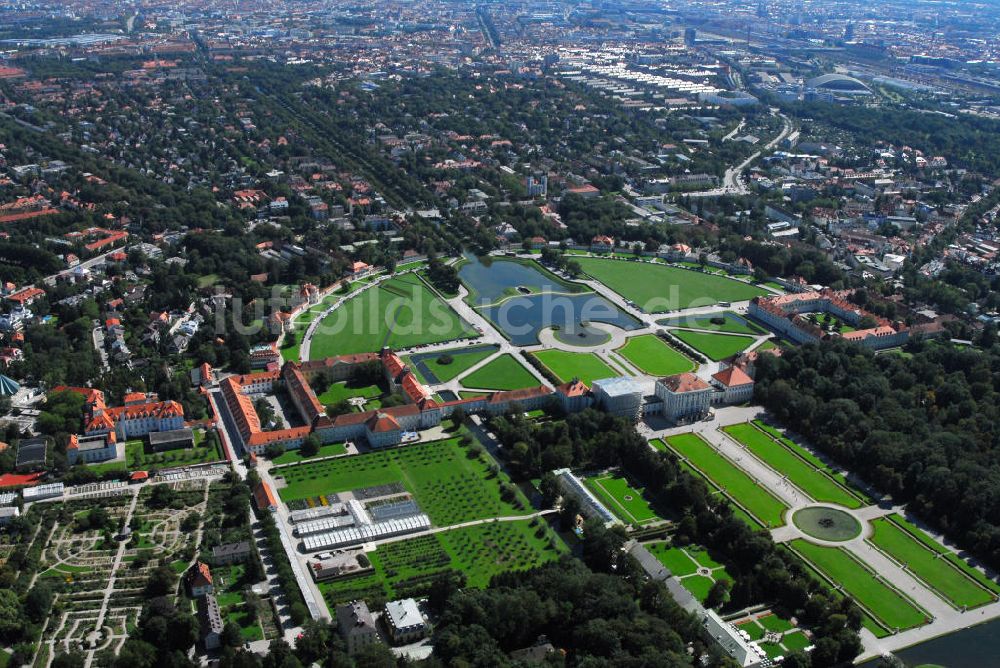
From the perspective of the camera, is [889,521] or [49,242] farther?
[49,242]

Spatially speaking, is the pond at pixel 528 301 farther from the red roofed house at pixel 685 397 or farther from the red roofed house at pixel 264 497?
the red roofed house at pixel 264 497

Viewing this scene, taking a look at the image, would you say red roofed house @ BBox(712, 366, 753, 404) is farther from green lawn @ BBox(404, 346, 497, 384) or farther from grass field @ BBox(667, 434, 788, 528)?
green lawn @ BBox(404, 346, 497, 384)

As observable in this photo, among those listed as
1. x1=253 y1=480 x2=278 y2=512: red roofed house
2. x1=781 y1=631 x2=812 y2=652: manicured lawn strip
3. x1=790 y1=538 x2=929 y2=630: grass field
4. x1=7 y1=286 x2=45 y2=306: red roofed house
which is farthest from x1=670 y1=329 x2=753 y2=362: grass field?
x1=7 y1=286 x2=45 y2=306: red roofed house

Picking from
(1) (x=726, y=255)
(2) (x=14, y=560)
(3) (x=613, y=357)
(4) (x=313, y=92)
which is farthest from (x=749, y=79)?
(2) (x=14, y=560)

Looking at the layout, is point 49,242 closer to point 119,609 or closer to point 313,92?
point 119,609

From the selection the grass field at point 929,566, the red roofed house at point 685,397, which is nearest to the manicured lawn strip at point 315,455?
the red roofed house at point 685,397
